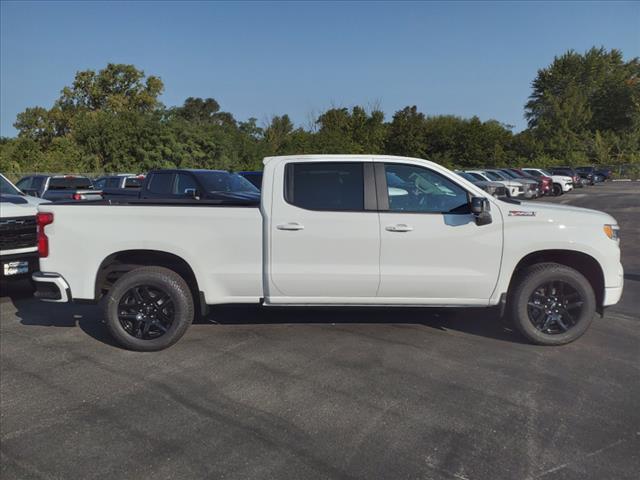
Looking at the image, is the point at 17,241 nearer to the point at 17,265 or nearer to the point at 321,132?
the point at 17,265

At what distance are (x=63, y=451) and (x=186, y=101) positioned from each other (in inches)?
3235

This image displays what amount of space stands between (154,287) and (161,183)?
7.14 meters

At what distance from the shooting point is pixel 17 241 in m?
7.29

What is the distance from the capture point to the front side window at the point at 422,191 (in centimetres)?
512

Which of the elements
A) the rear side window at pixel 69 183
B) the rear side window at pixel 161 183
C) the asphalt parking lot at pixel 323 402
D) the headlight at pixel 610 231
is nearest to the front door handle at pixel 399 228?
the asphalt parking lot at pixel 323 402

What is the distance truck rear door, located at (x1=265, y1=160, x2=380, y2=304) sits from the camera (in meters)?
5.00

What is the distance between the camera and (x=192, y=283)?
5426mm

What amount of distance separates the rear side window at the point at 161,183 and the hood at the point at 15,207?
381cm

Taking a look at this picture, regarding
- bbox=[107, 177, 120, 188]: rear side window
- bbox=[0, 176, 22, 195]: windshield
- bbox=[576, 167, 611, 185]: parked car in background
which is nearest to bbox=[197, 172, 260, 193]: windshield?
bbox=[0, 176, 22, 195]: windshield

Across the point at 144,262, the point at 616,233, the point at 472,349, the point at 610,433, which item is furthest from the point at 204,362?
the point at 616,233

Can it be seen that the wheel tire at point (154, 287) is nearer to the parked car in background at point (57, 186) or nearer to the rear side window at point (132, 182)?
the parked car in background at point (57, 186)

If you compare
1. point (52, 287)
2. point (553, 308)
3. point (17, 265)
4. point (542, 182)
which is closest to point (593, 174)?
point (542, 182)

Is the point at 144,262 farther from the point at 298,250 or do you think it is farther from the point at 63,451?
the point at 63,451

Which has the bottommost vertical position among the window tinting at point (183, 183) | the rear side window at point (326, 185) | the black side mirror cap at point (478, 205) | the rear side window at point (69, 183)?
the black side mirror cap at point (478, 205)
